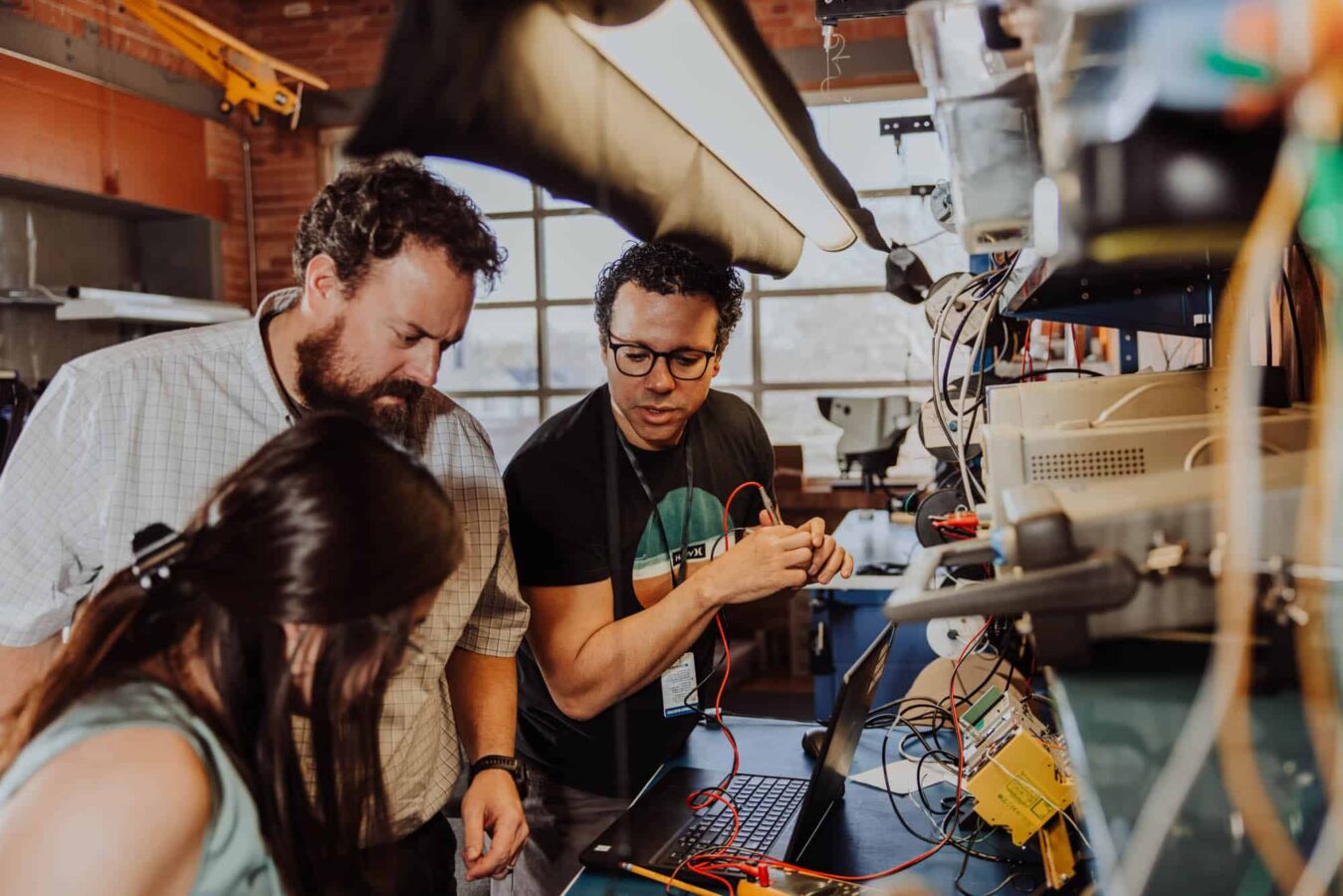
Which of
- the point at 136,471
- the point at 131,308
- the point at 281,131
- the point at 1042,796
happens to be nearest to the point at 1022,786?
the point at 1042,796

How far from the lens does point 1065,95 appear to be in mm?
633

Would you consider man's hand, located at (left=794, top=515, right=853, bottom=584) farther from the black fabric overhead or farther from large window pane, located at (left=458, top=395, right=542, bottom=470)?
large window pane, located at (left=458, top=395, right=542, bottom=470)

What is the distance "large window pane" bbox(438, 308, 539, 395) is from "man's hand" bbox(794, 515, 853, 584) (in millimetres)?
4095

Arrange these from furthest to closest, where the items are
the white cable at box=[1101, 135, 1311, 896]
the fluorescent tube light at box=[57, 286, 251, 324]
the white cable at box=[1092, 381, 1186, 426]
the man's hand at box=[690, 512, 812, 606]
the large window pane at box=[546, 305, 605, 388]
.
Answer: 1. the large window pane at box=[546, 305, 605, 388]
2. the fluorescent tube light at box=[57, 286, 251, 324]
3. the man's hand at box=[690, 512, 812, 606]
4. the white cable at box=[1092, 381, 1186, 426]
5. the white cable at box=[1101, 135, 1311, 896]

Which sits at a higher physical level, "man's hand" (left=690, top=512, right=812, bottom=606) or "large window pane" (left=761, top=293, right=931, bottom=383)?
"large window pane" (left=761, top=293, right=931, bottom=383)

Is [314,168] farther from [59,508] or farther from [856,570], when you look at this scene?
[59,508]

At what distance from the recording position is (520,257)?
547 centimetres

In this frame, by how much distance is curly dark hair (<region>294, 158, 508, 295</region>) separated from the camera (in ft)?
4.20

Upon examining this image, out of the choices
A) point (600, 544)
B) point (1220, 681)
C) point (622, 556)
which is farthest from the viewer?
point (622, 556)

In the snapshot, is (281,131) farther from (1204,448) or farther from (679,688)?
(1204,448)

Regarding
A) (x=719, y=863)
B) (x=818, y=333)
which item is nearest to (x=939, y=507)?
(x=719, y=863)

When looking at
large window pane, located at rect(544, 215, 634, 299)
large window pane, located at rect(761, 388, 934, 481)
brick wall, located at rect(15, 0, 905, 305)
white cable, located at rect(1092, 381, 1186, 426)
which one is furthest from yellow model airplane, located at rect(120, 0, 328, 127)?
white cable, located at rect(1092, 381, 1186, 426)

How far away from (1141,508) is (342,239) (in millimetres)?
1006

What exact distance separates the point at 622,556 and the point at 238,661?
2.93 ft
